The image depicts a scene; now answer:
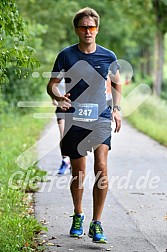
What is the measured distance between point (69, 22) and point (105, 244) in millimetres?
28124

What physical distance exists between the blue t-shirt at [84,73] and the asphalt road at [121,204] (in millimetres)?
1309

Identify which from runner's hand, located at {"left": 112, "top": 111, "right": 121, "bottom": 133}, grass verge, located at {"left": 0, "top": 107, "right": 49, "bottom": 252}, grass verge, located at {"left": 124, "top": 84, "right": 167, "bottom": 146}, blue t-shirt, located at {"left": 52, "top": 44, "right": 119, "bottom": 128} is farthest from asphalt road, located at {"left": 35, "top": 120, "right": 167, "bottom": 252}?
grass verge, located at {"left": 124, "top": 84, "right": 167, "bottom": 146}

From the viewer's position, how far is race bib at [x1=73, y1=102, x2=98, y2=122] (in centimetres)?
685

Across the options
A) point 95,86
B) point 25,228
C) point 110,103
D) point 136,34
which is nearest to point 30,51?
point 95,86

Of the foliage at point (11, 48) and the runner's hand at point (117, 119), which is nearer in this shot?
the foliage at point (11, 48)

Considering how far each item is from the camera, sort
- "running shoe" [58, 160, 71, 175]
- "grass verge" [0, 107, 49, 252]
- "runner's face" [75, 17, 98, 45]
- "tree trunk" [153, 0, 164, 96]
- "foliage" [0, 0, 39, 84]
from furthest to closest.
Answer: "tree trunk" [153, 0, 164, 96], "running shoe" [58, 160, 71, 175], "runner's face" [75, 17, 98, 45], "foliage" [0, 0, 39, 84], "grass verge" [0, 107, 49, 252]

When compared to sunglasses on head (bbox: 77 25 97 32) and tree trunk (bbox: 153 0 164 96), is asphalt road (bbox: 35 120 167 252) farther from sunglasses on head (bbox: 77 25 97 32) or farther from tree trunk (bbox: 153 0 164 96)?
tree trunk (bbox: 153 0 164 96)

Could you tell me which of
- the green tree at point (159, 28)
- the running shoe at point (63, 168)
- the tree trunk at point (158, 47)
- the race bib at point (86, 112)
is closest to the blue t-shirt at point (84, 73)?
the race bib at point (86, 112)

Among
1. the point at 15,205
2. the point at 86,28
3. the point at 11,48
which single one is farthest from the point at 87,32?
the point at 15,205

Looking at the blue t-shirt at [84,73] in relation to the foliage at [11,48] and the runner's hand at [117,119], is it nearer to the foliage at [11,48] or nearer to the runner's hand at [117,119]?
the runner's hand at [117,119]

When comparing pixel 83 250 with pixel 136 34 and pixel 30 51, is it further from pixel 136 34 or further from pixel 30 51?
pixel 136 34

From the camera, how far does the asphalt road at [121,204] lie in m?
6.86

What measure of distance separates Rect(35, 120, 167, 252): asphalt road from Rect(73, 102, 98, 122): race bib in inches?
47.3

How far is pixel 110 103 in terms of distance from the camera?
7641 mm
